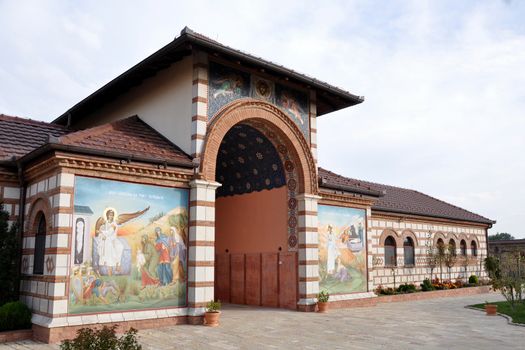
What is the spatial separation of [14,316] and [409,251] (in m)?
18.7

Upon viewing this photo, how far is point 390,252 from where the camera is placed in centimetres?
2367

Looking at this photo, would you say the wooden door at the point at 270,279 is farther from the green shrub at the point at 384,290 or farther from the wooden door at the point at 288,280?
the green shrub at the point at 384,290

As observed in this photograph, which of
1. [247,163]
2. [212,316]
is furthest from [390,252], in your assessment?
[212,316]

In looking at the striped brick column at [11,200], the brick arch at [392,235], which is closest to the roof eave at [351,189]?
the brick arch at [392,235]

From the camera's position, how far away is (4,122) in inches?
619

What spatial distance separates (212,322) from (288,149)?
6.48 m

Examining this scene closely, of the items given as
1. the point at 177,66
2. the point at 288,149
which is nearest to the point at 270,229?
the point at 288,149

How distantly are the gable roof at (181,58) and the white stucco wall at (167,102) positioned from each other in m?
0.26

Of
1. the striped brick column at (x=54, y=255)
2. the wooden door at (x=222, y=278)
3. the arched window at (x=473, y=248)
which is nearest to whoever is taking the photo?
the striped brick column at (x=54, y=255)

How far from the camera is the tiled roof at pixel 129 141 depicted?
40.4 ft

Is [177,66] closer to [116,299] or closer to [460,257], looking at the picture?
[116,299]

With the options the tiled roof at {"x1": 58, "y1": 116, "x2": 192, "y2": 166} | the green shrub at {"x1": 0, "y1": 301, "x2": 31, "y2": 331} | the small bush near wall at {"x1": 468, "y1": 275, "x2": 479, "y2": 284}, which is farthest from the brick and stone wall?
the green shrub at {"x1": 0, "y1": 301, "x2": 31, "y2": 331}

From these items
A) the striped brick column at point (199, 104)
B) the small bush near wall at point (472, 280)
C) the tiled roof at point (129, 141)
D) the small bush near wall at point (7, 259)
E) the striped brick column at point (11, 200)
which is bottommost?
the small bush near wall at point (472, 280)

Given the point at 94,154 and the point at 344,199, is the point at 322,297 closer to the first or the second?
the point at 344,199
